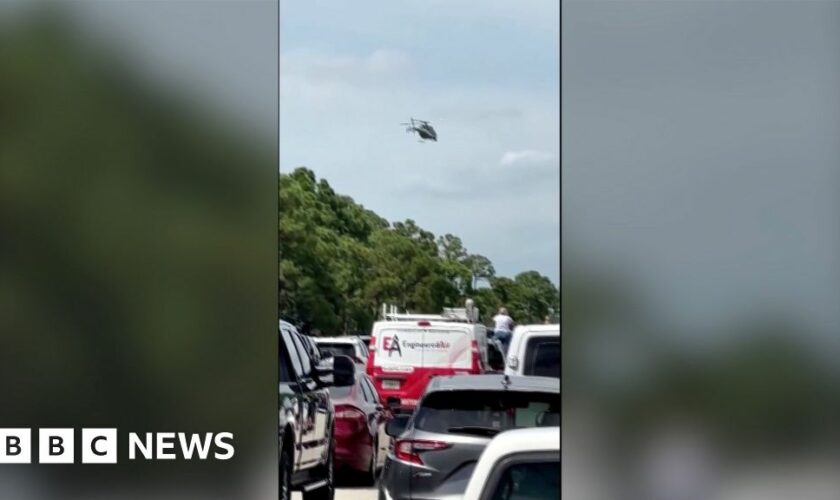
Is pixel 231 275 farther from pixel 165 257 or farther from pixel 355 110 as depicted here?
pixel 355 110

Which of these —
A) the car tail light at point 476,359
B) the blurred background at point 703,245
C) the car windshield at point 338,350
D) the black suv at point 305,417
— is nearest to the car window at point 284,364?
the black suv at point 305,417

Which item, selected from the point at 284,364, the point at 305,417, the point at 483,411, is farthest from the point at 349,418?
the point at 483,411

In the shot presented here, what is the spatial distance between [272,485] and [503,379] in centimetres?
69

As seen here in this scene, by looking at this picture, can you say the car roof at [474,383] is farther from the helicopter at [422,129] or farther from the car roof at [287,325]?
the helicopter at [422,129]

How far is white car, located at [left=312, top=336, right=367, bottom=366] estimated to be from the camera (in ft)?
8.16

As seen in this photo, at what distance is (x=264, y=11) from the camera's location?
2607 mm

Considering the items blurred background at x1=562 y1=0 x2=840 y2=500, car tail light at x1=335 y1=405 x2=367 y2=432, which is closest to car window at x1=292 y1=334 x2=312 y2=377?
car tail light at x1=335 y1=405 x2=367 y2=432

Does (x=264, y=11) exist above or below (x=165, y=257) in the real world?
above

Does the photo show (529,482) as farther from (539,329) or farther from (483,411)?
(539,329)

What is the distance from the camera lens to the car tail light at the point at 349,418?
2455 mm

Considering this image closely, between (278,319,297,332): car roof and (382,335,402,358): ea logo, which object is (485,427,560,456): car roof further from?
(278,319,297,332): car roof

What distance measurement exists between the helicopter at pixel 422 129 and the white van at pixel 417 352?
1.59 ft

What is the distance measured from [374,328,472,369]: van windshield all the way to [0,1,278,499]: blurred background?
0.32m

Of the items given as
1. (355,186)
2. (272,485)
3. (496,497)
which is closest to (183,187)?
(355,186)
